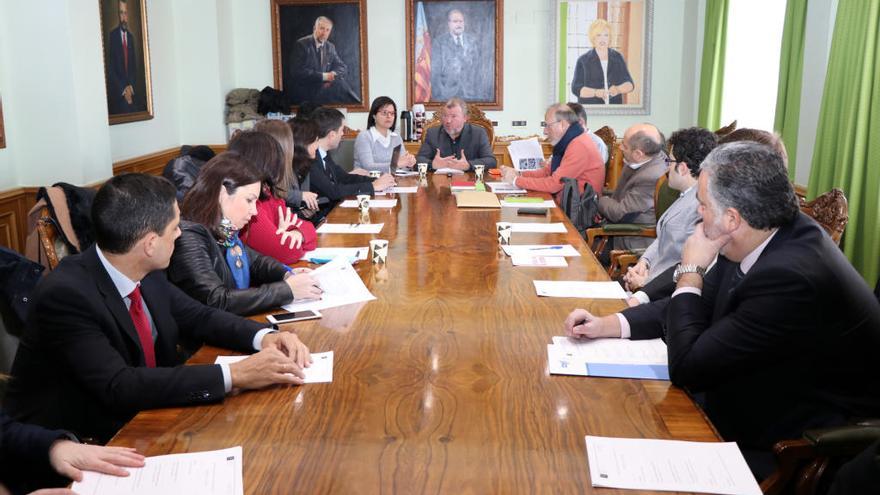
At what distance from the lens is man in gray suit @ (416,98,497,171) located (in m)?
6.52

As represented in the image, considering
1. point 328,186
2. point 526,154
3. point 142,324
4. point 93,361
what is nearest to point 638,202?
point 328,186

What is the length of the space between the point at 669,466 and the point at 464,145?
214 inches

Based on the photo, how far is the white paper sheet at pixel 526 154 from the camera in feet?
22.5

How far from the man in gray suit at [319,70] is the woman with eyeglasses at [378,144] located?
6.08ft

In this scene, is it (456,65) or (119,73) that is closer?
(119,73)

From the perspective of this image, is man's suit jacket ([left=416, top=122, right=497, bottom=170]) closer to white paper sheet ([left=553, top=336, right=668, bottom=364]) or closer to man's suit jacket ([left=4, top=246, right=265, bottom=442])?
white paper sheet ([left=553, top=336, right=668, bottom=364])

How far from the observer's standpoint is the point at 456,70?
8.27 metres

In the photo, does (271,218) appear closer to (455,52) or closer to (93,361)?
(93,361)

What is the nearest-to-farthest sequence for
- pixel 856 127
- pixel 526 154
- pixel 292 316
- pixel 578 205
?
pixel 292 316
pixel 856 127
pixel 578 205
pixel 526 154

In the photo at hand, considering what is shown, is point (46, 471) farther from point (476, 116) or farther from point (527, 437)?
point (476, 116)

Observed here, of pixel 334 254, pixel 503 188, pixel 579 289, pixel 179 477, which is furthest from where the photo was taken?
pixel 503 188

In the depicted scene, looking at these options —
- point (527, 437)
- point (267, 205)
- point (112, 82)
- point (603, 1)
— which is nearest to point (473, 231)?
point (267, 205)

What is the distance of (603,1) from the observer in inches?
315

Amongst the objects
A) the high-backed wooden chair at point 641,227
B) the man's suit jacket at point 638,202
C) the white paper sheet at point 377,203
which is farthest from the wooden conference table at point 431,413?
the man's suit jacket at point 638,202
